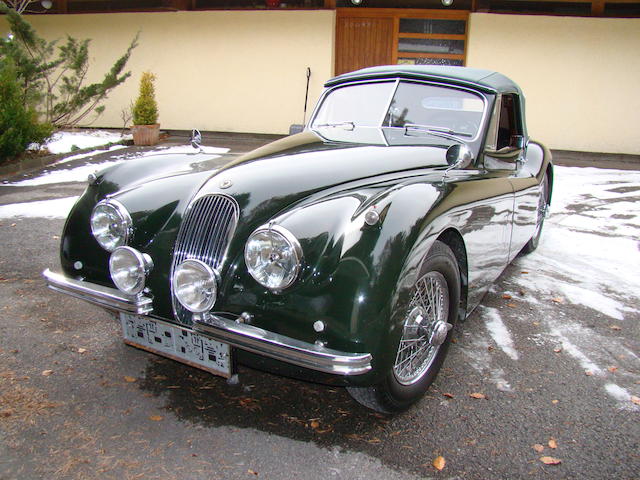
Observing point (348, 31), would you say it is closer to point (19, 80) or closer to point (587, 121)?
point (587, 121)

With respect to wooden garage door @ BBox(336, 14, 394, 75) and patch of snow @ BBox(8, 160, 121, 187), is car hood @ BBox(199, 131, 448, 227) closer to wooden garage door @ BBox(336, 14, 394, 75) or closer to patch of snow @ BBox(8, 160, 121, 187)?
patch of snow @ BBox(8, 160, 121, 187)

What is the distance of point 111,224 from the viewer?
2.66 meters

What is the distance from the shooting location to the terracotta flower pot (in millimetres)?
10930

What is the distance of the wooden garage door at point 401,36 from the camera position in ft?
38.1

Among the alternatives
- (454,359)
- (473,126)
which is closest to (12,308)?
(454,359)

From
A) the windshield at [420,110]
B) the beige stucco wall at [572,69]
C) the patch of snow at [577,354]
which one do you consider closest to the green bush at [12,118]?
the windshield at [420,110]

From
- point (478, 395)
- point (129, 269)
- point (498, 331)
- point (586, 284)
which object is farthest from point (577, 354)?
point (129, 269)

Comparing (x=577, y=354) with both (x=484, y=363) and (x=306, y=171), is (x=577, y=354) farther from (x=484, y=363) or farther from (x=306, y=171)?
(x=306, y=171)

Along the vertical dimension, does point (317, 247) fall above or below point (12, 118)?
below

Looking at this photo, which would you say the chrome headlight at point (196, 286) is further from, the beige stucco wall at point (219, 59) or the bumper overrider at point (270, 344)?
the beige stucco wall at point (219, 59)

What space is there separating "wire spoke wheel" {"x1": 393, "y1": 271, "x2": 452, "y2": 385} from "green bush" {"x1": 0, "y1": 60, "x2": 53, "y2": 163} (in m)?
7.97

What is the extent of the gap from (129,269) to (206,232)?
1.34 ft

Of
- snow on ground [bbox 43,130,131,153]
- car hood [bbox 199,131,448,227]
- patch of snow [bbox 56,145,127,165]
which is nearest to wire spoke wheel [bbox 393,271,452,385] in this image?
car hood [bbox 199,131,448,227]

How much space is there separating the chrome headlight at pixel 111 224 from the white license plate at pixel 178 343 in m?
0.38
